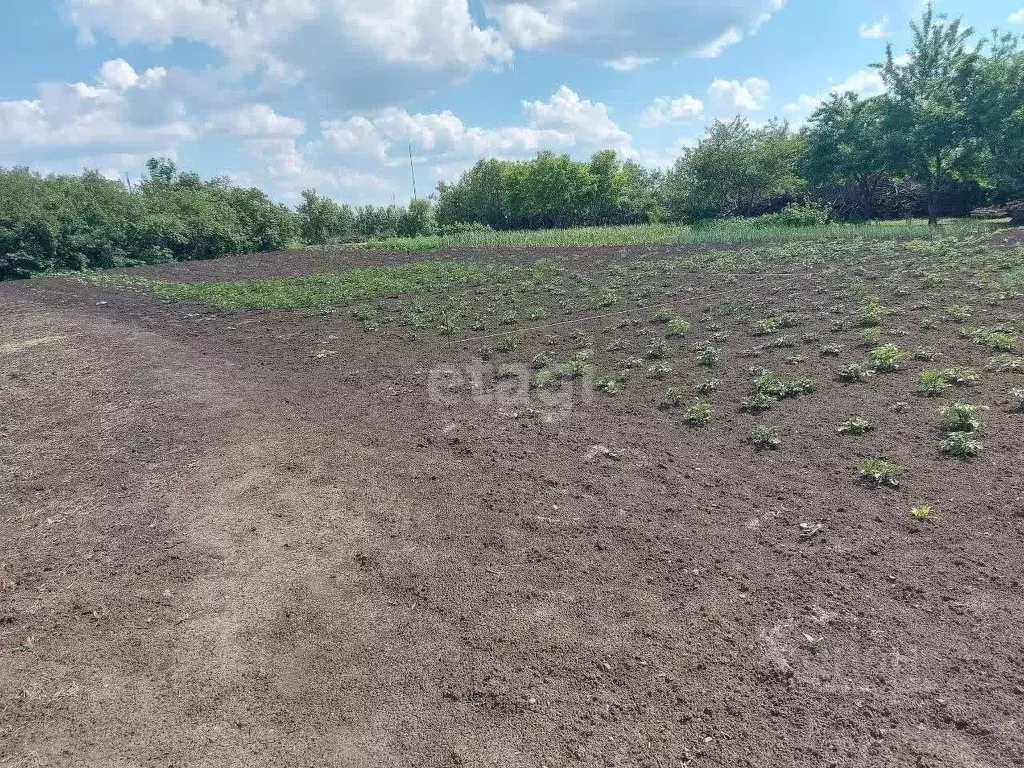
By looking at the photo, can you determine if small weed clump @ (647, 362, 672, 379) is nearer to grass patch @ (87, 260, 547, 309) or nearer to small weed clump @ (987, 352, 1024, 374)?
small weed clump @ (987, 352, 1024, 374)

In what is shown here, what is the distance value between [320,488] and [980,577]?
509 cm

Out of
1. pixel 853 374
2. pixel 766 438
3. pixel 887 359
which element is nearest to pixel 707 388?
pixel 766 438

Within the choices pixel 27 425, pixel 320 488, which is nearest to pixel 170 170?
pixel 27 425

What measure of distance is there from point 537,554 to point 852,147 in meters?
32.3

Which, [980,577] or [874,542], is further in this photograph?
[874,542]

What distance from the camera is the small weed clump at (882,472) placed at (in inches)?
193

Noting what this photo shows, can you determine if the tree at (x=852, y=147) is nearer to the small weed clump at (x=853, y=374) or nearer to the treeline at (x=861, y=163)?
the treeline at (x=861, y=163)

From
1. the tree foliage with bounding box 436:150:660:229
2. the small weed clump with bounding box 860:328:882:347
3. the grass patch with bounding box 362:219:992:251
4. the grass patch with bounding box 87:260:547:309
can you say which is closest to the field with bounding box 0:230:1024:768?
the small weed clump with bounding box 860:328:882:347

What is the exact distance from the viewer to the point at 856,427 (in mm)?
5852

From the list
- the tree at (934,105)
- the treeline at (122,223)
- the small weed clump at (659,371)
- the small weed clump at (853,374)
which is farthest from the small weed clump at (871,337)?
the treeline at (122,223)

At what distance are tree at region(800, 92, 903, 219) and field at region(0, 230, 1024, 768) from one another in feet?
72.7

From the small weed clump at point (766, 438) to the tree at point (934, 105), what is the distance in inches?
1020

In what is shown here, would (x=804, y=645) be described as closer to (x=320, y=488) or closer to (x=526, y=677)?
(x=526, y=677)

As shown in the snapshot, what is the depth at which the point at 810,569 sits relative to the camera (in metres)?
3.96
